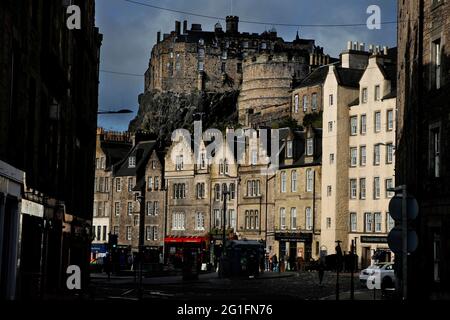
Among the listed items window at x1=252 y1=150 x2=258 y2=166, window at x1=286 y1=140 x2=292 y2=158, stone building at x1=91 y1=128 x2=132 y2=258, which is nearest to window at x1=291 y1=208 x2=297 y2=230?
window at x1=286 y1=140 x2=292 y2=158

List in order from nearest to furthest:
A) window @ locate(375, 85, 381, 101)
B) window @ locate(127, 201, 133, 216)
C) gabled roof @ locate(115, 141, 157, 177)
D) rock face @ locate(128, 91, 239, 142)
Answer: window @ locate(375, 85, 381, 101), window @ locate(127, 201, 133, 216), gabled roof @ locate(115, 141, 157, 177), rock face @ locate(128, 91, 239, 142)

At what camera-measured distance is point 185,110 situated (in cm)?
15075

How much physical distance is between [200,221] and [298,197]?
15.4 m

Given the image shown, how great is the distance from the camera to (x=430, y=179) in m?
28.1

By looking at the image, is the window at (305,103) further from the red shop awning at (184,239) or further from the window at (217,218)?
the red shop awning at (184,239)

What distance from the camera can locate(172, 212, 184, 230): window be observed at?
9569 centimetres

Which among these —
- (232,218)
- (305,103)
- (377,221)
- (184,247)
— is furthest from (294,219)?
(305,103)

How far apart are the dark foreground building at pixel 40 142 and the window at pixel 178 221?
189 ft

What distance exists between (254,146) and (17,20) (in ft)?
221

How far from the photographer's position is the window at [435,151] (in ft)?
90.5

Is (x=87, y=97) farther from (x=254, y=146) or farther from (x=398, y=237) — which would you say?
(x=254, y=146)

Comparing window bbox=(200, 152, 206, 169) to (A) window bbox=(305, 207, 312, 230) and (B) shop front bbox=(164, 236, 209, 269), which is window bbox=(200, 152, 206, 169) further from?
(A) window bbox=(305, 207, 312, 230)

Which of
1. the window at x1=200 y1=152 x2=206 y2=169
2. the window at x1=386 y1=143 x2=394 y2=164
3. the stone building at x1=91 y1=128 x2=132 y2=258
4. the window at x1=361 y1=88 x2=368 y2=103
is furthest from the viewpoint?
the stone building at x1=91 y1=128 x2=132 y2=258

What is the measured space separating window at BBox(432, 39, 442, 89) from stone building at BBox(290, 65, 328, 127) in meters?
67.7
